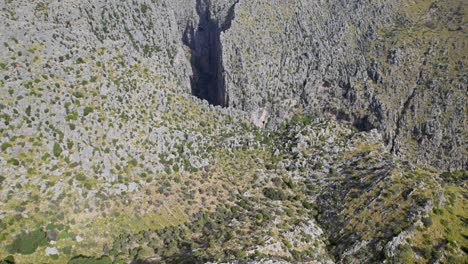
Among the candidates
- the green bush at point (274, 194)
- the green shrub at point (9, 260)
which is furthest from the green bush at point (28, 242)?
the green bush at point (274, 194)

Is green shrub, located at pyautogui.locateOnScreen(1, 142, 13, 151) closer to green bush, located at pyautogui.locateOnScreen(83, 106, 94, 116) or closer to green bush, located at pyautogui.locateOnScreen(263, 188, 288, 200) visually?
green bush, located at pyautogui.locateOnScreen(83, 106, 94, 116)

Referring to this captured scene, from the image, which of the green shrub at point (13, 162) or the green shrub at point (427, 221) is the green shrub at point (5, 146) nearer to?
the green shrub at point (13, 162)

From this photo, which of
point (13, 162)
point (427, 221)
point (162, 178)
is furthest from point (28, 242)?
point (427, 221)

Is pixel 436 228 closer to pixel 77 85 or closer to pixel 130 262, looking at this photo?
pixel 130 262

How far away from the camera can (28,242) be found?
279 feet

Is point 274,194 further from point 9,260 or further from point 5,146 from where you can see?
point 5,146

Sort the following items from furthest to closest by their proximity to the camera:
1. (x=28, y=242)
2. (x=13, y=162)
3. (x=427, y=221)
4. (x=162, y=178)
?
(x=162, y=178), (x=13, y=162), (x=427, y=221), (x=28, y=242)

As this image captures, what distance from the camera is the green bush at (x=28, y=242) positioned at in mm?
83438

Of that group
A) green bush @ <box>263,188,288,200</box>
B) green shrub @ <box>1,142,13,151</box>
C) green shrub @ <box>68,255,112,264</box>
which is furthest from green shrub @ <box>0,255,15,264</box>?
green bush @ <box>263,188,288,200</box>

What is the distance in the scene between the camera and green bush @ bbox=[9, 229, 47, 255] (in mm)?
83438

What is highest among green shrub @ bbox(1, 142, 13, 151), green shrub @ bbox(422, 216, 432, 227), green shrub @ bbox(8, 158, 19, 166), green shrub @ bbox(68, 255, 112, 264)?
green shrub @ bbox(1, 142, 13, 151)

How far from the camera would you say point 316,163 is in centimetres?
14288

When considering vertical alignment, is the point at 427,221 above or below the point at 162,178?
below

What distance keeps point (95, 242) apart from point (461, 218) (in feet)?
305
